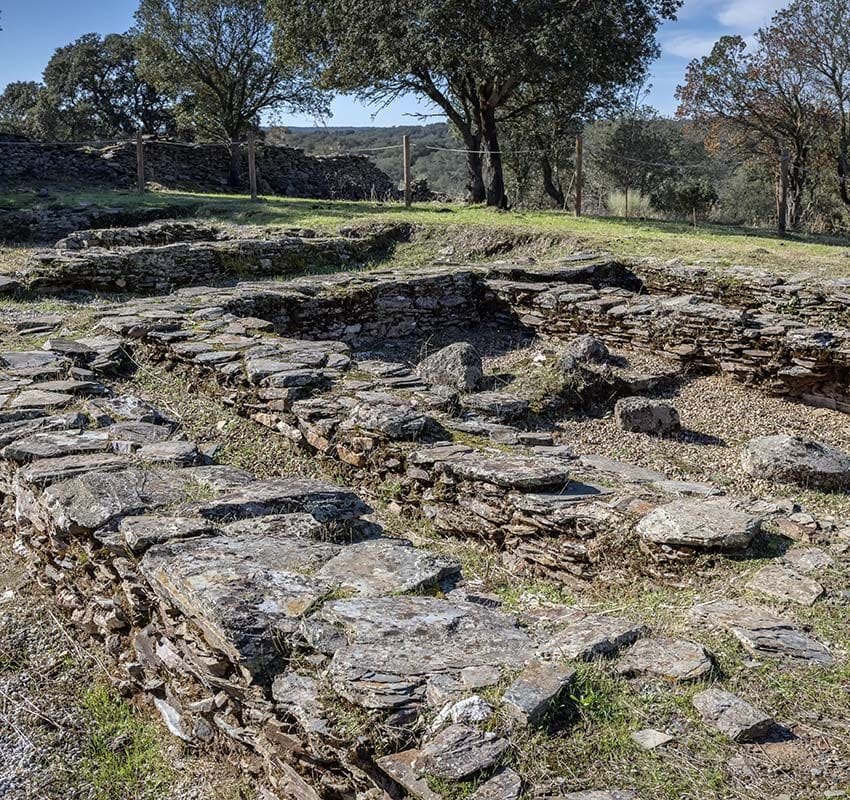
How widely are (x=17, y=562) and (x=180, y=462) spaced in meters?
0.89

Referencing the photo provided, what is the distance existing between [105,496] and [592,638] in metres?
2.10

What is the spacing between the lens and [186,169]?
20047mm

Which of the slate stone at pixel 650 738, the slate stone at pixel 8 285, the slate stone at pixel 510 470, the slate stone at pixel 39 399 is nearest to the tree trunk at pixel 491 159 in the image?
the slate stone at pixel 8 285

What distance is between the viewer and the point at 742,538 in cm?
328

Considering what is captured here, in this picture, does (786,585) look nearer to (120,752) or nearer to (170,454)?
(120,752)

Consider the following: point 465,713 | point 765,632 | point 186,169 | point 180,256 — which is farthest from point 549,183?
point 465,713

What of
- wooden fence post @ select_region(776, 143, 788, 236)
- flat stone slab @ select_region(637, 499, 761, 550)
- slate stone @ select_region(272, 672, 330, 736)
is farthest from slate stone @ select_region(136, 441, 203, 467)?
wooden fence post @ select_region(776, 143, 788, 236)

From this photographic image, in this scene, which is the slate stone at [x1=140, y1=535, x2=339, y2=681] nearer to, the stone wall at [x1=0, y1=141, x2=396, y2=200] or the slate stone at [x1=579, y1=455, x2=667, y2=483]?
the slate stone at [x1=579, y1=455, x2=667, y2=483]

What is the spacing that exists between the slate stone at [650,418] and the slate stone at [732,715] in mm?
3813

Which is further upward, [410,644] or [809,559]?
[410,644]

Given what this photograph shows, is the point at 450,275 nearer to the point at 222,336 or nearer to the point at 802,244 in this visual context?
the point at 222,336

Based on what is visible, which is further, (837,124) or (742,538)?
(837,124)

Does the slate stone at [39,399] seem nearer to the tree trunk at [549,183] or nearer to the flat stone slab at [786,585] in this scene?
the flat stone slab at [786,585]

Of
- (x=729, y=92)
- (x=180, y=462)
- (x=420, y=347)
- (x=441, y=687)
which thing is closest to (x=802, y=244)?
(x=420, y=347)
